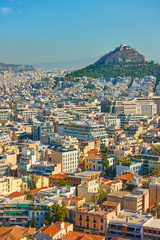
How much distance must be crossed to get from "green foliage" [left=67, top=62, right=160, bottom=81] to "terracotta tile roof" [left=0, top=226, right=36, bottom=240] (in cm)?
9080

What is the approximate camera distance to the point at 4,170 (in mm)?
31906

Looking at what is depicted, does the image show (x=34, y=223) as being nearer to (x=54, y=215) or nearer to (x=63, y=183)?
(x=54, y=215)

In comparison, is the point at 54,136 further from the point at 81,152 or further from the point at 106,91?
the point at 106,91

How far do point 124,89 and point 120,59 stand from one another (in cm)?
1954

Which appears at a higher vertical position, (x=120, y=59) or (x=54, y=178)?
(x=120, y=59)

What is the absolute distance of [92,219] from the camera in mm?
21891

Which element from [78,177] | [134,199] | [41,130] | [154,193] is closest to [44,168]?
[78,177]

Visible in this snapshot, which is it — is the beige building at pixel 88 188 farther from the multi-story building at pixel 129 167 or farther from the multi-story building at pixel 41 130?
the multi-story building at pixel 41 130

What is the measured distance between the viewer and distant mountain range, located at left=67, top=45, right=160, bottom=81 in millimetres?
114019

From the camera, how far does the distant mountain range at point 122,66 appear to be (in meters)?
114

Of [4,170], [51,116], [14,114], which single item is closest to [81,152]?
[4,170]

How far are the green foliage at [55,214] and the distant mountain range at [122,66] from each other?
289 ft

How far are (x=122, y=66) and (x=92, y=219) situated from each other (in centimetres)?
9935

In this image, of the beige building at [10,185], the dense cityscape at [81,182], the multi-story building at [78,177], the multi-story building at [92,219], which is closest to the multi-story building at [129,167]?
the dense cityscape at [81,182]
